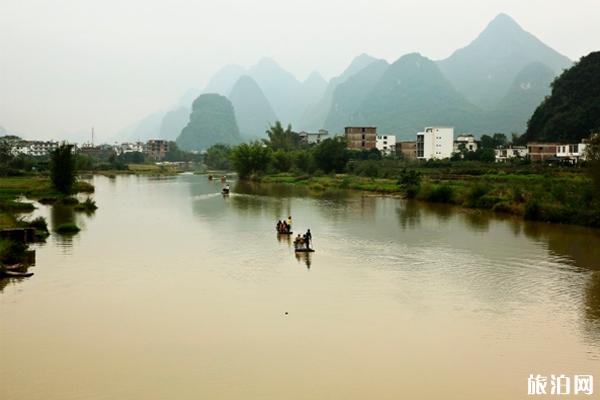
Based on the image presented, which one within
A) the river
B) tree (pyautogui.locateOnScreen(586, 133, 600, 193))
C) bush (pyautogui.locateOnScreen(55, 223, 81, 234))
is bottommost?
the river

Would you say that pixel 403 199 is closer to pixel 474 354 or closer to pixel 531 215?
pixel 531 215

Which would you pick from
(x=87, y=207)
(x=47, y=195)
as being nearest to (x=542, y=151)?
(x=87, y=207)

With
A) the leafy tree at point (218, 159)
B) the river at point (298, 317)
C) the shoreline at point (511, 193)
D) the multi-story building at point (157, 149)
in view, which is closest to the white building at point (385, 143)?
the leafy tree at point (218, 159)

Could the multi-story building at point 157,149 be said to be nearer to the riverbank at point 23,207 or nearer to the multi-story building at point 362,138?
the multi-story building at point 362,138

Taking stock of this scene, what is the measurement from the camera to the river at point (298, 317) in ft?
28.1

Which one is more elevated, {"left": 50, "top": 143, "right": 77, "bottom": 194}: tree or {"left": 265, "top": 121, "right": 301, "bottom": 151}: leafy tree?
{"left": 265, "top": 121, "right": 301, "bottom": 151}: leafy tree

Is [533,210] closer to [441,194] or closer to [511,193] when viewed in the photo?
[511,193]

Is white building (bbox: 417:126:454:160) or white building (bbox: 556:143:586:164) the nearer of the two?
white building (bbox: 556:143:586:164)

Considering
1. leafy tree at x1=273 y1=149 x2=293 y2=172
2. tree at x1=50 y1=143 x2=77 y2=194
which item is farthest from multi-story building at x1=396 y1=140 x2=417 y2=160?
tree at x1=50 y1=143 x2=77 y2=194

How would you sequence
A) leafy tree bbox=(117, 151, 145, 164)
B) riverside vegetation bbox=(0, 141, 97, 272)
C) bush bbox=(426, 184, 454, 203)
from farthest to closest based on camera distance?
leafy tree bbox=(117, 151, 145, 164) < bush bbox=(426, 184, 454, 203) < riverside vegetation bbox=(0, 141, 97, 272)

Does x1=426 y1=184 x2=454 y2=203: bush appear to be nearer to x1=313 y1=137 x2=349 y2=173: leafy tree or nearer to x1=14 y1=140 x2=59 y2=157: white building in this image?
x1=313 y1=137 x2=349 y2=173: leafy tree

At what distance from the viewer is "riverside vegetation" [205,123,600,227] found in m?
25.3

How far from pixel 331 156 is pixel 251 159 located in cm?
890

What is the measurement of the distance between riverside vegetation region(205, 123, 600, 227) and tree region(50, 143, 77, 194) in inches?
667
